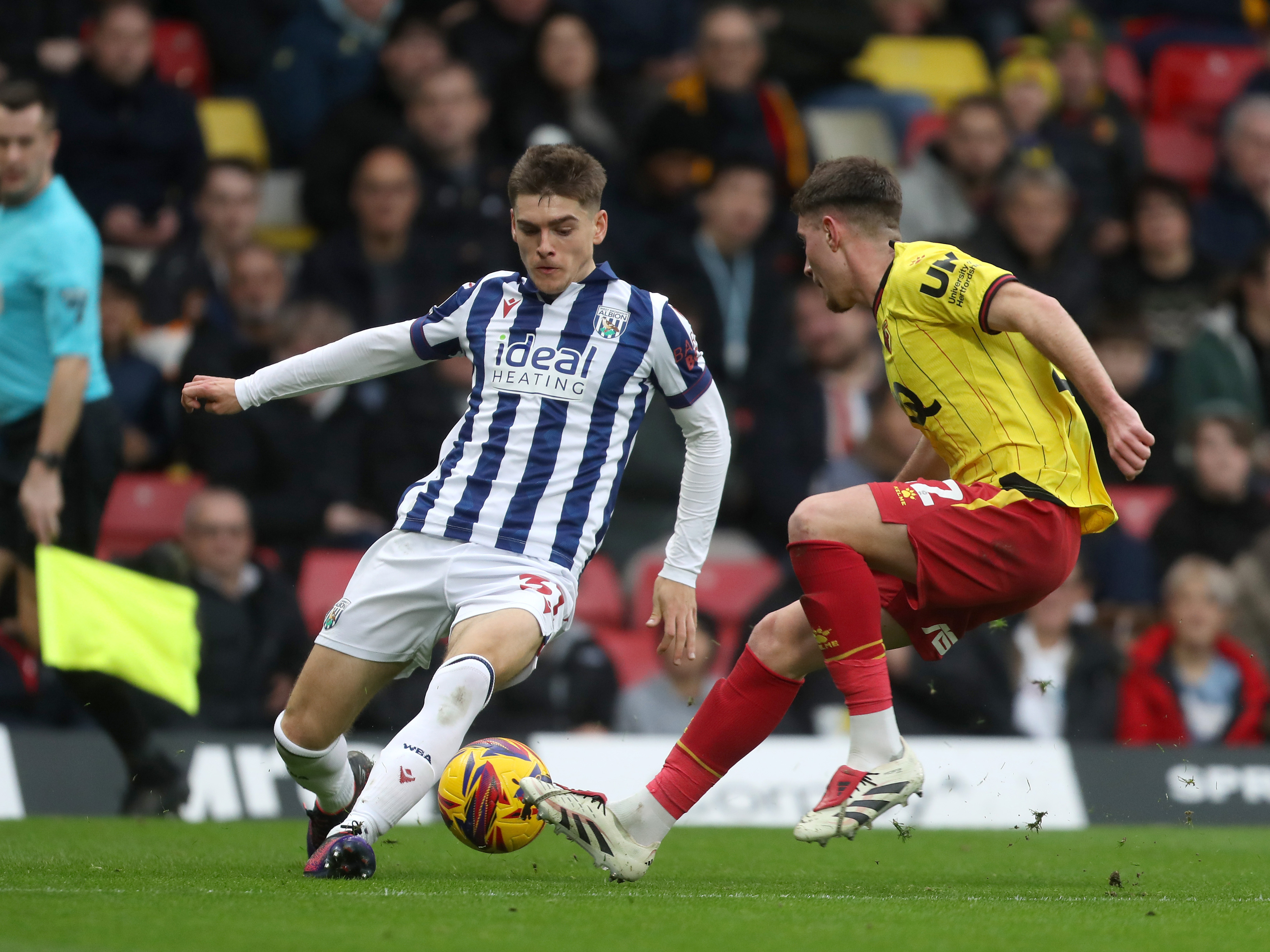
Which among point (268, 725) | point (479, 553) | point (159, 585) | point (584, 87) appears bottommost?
point (268, 725)

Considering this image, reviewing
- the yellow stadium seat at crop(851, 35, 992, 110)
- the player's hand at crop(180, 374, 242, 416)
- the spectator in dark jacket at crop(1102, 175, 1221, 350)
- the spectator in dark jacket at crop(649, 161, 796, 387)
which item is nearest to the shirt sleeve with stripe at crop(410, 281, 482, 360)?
the player's hand at crop(180, 374, 242, 416)

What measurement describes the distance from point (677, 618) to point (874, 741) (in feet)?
2.46

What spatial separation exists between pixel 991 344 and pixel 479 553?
1.71 metres

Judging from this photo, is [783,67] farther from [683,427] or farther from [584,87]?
[683,427]

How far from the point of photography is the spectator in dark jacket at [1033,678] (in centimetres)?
925

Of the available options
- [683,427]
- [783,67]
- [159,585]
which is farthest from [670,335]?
[783,67]

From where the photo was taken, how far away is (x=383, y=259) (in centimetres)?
1045

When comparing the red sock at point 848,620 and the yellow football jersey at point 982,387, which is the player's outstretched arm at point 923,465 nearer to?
the yellow football jersey at point 982,387

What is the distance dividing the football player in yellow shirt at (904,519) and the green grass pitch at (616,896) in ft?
1.17

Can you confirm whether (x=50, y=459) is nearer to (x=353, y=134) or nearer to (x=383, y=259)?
(x=383, y=259)

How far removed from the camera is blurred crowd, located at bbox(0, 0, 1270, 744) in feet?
30.8

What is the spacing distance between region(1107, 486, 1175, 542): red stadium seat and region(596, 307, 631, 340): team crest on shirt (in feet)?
20.8

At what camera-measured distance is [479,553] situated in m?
5.32

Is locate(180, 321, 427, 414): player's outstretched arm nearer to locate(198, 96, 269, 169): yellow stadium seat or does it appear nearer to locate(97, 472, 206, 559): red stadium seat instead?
locate(97, 472, 206, 559): red stadium seat
